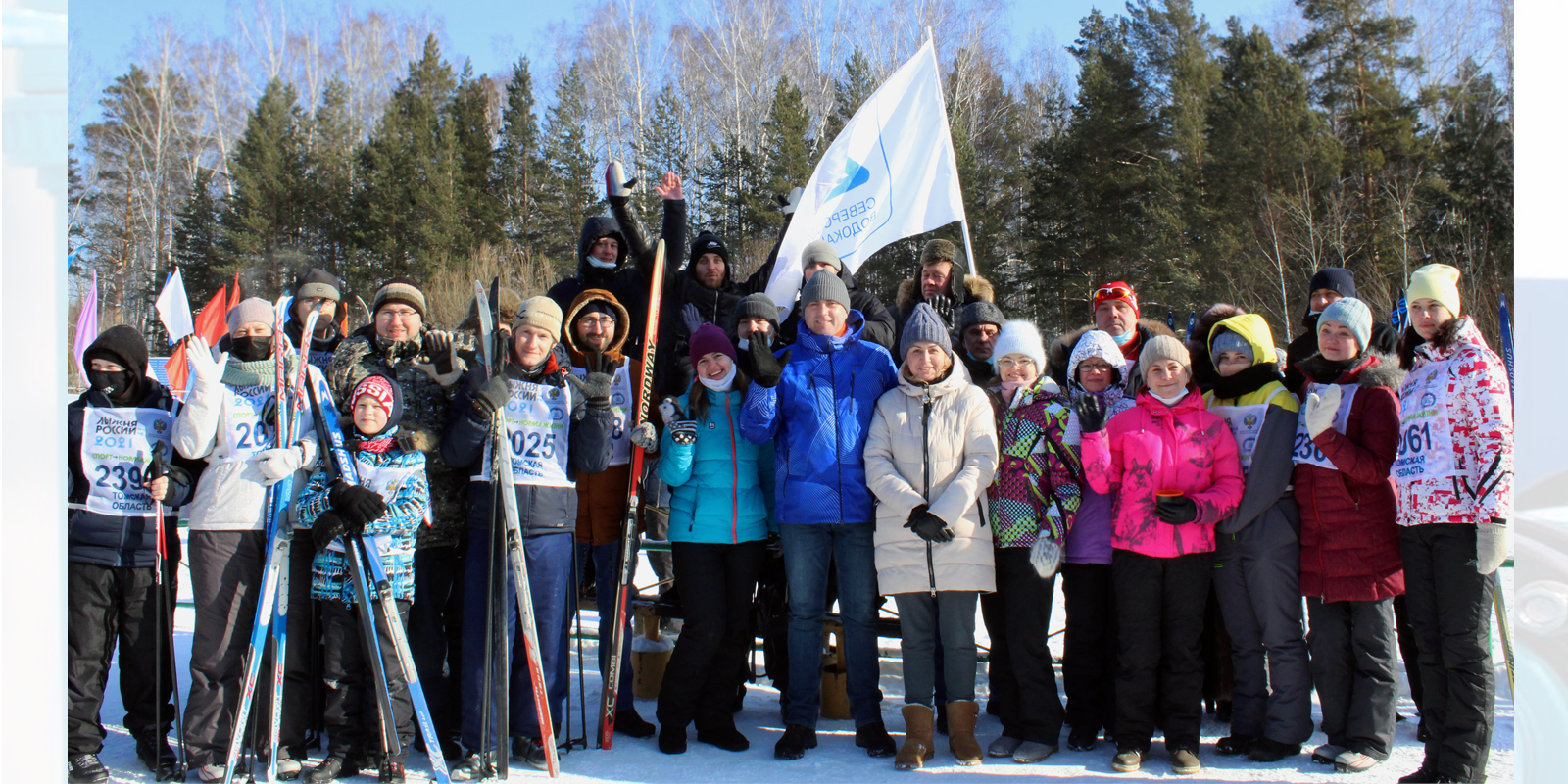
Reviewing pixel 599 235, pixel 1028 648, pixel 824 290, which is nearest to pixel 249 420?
pixel 599 235

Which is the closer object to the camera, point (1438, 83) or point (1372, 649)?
point (1372, 649)

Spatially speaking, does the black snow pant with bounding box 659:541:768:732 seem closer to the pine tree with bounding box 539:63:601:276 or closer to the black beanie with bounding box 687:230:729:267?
the black beanie with bounding box 687:230:729:267

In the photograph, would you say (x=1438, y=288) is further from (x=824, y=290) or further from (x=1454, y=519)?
(x=824, y=290)

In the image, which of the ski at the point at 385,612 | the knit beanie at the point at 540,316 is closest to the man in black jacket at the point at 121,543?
the ski at the point at 385,612

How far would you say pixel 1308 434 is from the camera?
3951 mm

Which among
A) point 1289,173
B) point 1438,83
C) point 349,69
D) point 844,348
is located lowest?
point 844,348

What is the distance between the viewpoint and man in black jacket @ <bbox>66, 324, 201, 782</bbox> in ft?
12.7

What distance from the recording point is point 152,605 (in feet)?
13.3

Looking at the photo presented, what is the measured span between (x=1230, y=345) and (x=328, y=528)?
3.59 m

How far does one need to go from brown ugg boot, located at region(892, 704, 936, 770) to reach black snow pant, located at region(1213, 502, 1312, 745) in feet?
4.11
